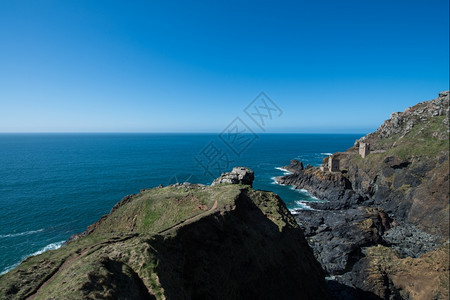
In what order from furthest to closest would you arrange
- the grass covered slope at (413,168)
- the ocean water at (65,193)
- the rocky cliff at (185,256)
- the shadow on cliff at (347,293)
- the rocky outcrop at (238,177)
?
1. the grass covered slope at (413,168)
2. the ocean water at (65,193)
3. the rocky outcrop at (238,177)
4. the shadow on cliff at (347,293)
5. the rocky cliff at (185,256)

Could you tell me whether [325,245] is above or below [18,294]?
below

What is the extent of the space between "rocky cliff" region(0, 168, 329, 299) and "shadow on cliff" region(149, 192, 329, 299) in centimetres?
8

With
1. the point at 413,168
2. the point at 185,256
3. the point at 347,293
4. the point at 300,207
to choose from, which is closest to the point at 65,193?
the point at 185,256

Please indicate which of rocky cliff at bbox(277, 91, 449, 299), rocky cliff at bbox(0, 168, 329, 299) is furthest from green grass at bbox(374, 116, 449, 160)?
rocky cliff at bbox(0, 168, 329, 299)

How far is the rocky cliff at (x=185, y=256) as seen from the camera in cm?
1330

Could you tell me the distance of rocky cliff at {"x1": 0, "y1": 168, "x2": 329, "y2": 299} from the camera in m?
13.3

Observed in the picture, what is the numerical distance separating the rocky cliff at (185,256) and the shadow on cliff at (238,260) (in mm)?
77

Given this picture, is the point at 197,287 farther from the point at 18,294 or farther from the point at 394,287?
the point at 394,287

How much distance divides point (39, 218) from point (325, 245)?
60.2m

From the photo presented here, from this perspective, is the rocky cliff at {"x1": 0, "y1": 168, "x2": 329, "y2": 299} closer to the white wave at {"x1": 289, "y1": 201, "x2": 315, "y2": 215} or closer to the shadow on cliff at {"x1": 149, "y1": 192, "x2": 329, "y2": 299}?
the shadow on cliff at {"x1": 149, "y1": 192, "x2": 329, "y2": 299}

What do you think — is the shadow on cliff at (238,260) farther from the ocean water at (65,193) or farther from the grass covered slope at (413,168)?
the grass covered slope at (413,168)

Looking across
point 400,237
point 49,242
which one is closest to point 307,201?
point 400,237

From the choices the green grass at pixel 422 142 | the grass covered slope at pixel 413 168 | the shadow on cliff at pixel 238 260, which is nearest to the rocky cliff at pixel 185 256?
the shadow on cliff at pixel 238 260

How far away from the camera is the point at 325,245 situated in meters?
40.2
